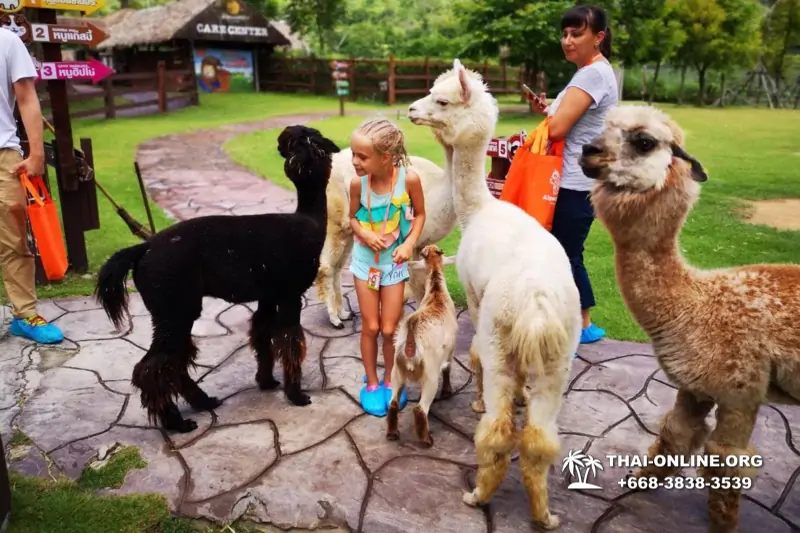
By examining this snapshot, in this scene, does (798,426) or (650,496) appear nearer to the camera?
(650,496)

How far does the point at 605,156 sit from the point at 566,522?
1663 mm

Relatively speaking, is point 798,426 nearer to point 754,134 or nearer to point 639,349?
point 639,349

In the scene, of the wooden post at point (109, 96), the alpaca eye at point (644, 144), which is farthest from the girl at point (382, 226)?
the wooden post at point (109, 96)

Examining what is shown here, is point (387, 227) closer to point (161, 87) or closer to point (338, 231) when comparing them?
point (338, 231)

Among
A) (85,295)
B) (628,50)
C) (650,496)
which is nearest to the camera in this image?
(650,496)

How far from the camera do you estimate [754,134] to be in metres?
17.6

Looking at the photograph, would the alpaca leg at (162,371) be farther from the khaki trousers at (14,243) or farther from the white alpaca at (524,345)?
the khaki trousers at (14,243)

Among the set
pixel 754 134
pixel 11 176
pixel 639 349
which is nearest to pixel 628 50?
pixel 754 134

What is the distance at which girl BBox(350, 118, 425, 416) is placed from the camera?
3.35 meters

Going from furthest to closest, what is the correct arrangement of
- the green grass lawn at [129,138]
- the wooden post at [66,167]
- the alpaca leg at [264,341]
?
the green grass lawn at [129,138] < the wooden post at [66,167] < the alpaca leg at [264,341]

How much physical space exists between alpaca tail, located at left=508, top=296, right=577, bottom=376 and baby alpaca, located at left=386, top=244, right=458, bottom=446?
28.2 inches

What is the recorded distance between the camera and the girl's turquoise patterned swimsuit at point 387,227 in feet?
11.5

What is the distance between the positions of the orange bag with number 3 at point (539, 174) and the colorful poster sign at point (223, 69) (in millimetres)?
29902

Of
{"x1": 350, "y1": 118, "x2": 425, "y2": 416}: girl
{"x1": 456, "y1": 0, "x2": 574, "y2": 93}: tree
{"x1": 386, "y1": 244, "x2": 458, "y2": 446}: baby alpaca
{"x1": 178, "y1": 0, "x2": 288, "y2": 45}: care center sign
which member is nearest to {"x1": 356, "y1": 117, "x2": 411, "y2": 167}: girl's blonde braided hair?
{"x1": 350, "y1": 118, "x2": 425, "y2": 416}: girl
